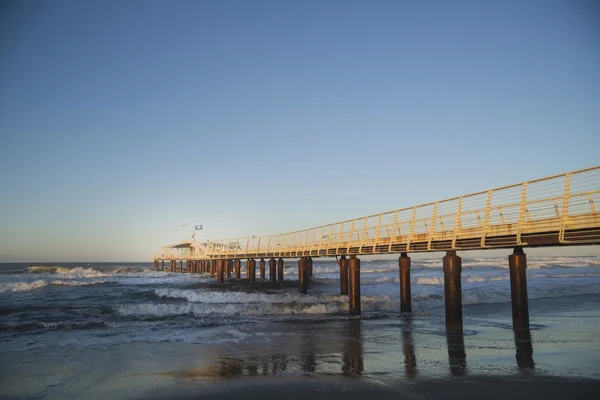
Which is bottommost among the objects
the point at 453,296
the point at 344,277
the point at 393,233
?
the point at 344,277

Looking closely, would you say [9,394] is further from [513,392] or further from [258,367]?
[513,392]

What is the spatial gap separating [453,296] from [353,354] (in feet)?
15.8

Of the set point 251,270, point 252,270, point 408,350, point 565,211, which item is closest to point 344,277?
point 252,270

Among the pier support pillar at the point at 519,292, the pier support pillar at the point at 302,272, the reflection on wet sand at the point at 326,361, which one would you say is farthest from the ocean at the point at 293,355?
the pier support pillar at the point at 302,272

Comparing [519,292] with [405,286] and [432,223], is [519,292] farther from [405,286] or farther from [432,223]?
[405,286]

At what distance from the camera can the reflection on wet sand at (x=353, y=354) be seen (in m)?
9.89

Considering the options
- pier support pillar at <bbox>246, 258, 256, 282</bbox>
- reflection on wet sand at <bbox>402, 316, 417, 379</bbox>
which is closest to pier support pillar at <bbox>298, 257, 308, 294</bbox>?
pier support pillar at <bbox>246, 258, 256, 282</bbox>

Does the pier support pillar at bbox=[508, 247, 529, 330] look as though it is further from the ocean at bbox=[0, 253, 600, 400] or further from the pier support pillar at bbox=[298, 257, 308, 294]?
the pier support pillar at bbox=[298, 257, 308, 294]

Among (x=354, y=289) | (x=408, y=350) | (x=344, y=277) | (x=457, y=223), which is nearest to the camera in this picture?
(x=408, y=350)

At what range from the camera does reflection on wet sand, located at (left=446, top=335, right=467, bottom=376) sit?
9828mm

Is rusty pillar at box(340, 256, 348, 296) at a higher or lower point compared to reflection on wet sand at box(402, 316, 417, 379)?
higher

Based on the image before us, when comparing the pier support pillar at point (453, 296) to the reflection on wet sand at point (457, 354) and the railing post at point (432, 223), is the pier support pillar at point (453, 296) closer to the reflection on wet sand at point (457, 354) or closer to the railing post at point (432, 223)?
the reflection on wet sand at point (457, 354)

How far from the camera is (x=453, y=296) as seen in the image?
48.3 ft

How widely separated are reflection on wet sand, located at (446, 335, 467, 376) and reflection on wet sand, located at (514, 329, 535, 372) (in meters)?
1.26
